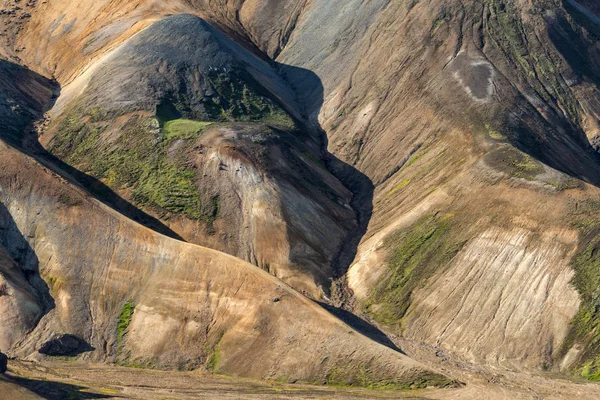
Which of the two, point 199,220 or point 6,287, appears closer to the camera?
point 6,287

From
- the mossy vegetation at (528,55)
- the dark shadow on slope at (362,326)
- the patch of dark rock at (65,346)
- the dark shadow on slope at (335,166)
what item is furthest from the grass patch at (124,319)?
the mossy vegetation at (528,55)

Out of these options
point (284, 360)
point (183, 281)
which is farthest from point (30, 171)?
point (284, 360)

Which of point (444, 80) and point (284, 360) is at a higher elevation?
point (444, 80)

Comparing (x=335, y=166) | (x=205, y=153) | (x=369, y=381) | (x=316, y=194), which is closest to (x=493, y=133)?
(x=335, y=166)

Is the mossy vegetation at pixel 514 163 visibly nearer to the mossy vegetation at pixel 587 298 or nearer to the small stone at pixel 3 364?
the mossy vegetation at pixel 587 298

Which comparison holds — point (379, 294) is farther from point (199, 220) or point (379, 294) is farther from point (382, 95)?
point (382, 95)

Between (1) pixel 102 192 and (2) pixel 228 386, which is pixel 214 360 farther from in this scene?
(1) pixel 102 192
